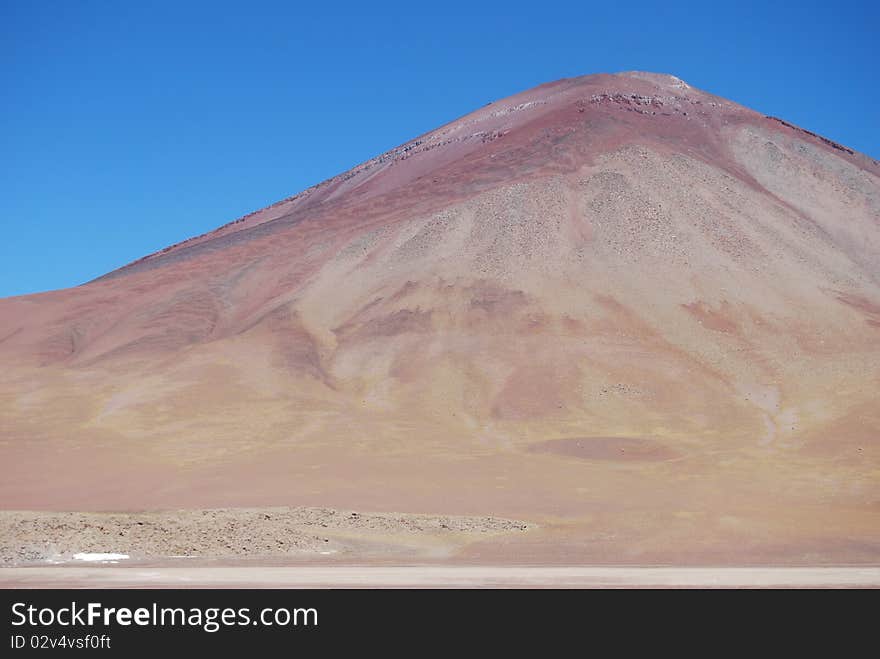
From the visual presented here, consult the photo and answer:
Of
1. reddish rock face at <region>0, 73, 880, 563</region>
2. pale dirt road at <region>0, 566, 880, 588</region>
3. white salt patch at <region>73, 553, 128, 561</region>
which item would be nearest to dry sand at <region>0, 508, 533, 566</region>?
white salt patch at <region>73, 553, 128, 561</region>

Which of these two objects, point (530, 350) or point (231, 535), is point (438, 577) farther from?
point (530, 350)

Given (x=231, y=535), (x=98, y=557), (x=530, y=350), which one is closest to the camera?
(x=98, y=557)

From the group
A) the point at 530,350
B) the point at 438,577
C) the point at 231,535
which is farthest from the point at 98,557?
the point at 530,350

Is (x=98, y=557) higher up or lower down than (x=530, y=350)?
lower down

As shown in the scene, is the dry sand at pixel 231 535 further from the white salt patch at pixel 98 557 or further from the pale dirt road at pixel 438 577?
the pale dirt road at pixel 438 577

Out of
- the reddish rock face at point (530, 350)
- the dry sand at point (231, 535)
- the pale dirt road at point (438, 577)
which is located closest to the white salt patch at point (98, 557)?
the dry sand at point (231, 535)

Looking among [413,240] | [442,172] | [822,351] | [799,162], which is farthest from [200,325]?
[799,162]
